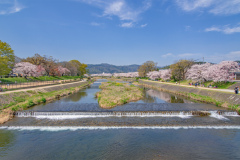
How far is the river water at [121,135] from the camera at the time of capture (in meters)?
11.2

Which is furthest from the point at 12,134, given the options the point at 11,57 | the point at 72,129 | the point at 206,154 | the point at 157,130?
the point at 11,57

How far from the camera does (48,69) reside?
70.1 metres

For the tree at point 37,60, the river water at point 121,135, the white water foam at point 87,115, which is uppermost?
the tree at point 37,60

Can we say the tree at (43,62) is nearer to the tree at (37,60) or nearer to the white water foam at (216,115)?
the tree at (37,60)

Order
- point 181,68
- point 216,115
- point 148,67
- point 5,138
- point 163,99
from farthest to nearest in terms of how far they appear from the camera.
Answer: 1. point 148,67
2. point 181,68
3. point 163,99
4. point 216,115
5. point 5,138

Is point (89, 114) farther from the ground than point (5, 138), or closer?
farther from the ground

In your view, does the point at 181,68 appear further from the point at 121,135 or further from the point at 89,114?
the point at 121,135

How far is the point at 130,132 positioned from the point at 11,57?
178ft

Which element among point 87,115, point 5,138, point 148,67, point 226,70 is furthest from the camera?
point 148,67

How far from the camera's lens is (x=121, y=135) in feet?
46.3

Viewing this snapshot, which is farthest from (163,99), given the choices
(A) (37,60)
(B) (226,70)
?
(A) (37,60)

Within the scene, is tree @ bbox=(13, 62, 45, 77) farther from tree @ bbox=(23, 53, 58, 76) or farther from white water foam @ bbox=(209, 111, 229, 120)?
white water foam @ bbox=(209, 111, 229, 120)

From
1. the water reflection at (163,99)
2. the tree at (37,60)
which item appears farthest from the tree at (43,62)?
the water reflection at (163,99)

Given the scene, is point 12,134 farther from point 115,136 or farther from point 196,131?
point 196,131
